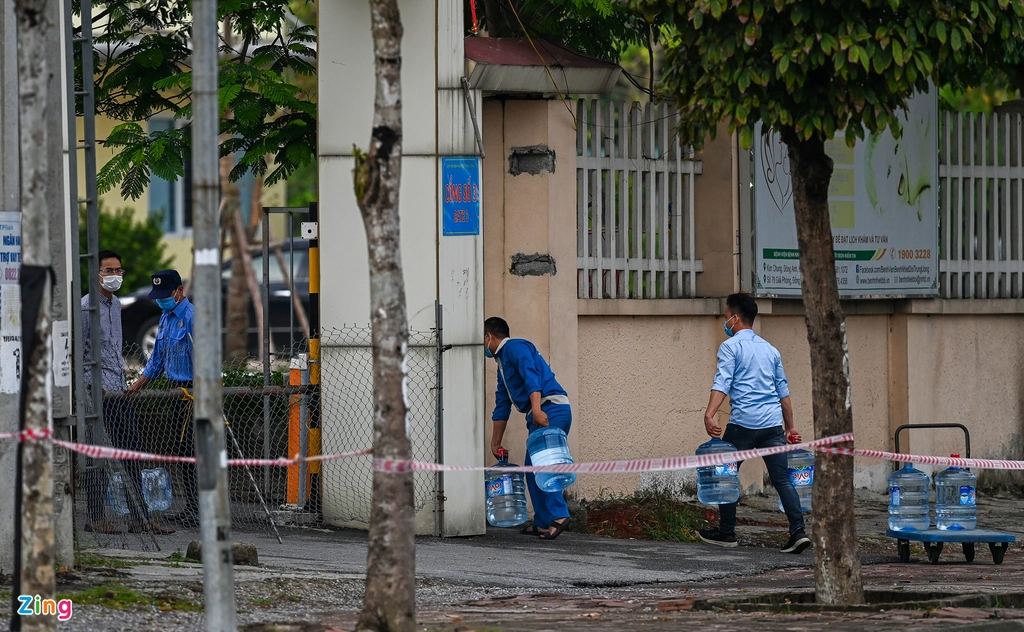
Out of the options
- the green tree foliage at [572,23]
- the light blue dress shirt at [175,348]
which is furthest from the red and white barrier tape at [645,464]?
the green tree foliage at [572,23]

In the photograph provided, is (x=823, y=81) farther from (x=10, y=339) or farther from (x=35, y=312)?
(x=10, y=339)

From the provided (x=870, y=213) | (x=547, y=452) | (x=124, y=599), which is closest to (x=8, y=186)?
(x=124, y=599)

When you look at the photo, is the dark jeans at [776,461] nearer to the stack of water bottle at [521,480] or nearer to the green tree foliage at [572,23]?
the stack of water bottle at [521,480]

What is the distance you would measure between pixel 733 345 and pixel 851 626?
12.9 feet

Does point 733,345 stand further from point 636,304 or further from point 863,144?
point 863,144

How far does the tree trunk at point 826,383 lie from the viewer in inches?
316

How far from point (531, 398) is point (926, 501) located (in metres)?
3.15

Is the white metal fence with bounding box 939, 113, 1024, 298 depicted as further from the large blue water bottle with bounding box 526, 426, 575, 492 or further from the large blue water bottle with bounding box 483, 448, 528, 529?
the large blue water bottle with bounding box 483, 448, 528, 529

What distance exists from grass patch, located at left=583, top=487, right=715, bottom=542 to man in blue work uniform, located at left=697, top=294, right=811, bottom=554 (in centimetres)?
67

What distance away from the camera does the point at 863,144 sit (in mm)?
13695

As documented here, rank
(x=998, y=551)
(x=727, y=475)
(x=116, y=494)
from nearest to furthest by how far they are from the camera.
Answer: (x=116, y=494) < (x=998, y=551) < (x=727, y=475)

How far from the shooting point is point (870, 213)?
44.9ft

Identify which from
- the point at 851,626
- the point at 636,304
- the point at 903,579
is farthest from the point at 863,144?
the point at 851,626

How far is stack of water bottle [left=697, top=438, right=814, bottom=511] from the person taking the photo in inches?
458
